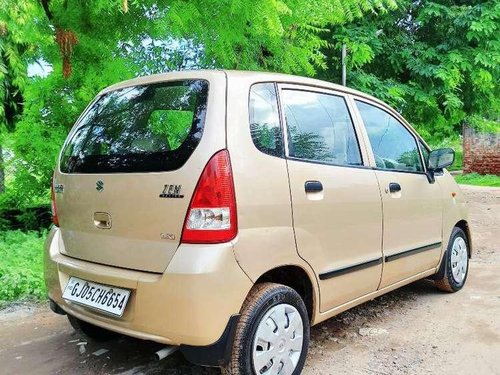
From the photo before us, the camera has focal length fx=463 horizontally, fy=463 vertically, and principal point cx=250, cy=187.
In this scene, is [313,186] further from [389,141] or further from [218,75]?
[389,141]

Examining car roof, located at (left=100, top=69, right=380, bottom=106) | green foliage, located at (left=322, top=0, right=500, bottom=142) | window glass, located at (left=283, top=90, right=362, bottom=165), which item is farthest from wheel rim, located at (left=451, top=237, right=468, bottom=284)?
green foliage, located at (left=322, top=0, right=500, bottom=142)

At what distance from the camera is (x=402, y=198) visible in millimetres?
3465

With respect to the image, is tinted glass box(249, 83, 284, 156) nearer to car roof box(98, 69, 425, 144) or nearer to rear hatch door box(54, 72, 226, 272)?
car roof box(98, 69, 425, 144)

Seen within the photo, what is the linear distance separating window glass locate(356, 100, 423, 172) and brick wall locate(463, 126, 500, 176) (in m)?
14.2

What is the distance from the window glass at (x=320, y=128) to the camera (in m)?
2.72

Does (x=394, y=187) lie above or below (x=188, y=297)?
above

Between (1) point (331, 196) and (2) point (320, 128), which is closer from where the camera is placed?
(1) point (331, 196)

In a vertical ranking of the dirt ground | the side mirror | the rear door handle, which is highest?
the side mirror

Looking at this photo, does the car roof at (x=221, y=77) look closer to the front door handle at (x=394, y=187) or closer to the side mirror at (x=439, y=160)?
the front door handle at (x=394, y=187)

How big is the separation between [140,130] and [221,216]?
793 mm

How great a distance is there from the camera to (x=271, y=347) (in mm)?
2404

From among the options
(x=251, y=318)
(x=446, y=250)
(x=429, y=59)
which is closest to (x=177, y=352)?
(x=251, y=318)

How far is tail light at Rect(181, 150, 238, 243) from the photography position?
7.10 ft

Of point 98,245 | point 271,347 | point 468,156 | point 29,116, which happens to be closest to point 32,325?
point 98,245
